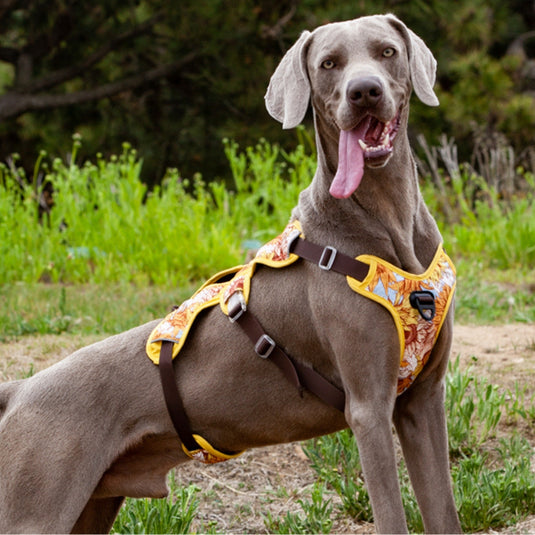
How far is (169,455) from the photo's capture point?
8.96 feet

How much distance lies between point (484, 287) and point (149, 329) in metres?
3.97

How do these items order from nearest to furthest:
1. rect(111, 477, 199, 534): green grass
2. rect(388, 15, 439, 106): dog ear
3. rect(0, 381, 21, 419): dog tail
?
rect(388, 15, 439, 106): dog ear < rect(0, 381, 21, 419): dog tail < rect(111, 477, 199, 534): green grass

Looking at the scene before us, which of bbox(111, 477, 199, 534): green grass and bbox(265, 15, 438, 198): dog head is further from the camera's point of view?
bbox(111, 477, 199, 534): green grass

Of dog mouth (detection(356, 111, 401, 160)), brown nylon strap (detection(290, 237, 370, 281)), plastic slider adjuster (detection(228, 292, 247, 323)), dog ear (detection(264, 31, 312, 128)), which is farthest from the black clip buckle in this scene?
dog ear (detection(264, 31, 312, 128))

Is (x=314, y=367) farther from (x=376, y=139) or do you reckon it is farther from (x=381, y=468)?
(x=376, y=139)

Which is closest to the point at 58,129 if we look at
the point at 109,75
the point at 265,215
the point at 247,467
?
the point at 109,75

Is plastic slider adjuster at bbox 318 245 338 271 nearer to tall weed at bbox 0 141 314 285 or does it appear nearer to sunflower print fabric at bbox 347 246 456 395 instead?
sunflower print fabric at bbox 347 246 456 395

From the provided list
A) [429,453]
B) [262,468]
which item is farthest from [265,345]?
[262,468]

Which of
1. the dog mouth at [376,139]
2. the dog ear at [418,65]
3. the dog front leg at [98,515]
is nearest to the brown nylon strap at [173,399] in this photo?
the dog front leg at [98,515]

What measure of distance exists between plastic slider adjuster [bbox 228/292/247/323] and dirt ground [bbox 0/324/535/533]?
108 cm

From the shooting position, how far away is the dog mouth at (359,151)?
238 centimetres

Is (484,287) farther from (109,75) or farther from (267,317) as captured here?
(109,75)

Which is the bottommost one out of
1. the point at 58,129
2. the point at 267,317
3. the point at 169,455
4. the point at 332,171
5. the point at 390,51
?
the point at 58,129

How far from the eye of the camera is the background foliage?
9727 mm
